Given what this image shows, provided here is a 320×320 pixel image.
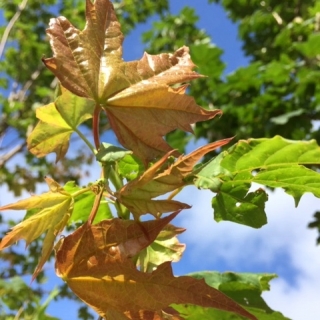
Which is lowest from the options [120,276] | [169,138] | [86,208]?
[120,276]

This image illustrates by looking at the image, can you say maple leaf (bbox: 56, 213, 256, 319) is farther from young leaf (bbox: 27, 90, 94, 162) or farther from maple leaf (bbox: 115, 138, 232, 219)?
young leaf (bbox: 27, 90, 94, 162)

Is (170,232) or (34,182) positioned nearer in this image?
(170,232)

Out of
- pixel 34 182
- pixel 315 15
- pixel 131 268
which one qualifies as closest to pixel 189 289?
pixel 131 268

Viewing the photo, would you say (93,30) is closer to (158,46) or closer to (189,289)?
(189,289)

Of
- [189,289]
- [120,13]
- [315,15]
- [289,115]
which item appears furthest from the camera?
[120,13]

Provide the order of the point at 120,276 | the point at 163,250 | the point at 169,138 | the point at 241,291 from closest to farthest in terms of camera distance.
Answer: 1. the point at 120,276
2. the point at 163,250
3. the point at 241,291
4. the point at 169,138

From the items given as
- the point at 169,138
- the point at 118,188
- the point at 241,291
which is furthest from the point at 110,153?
the point at 169,138

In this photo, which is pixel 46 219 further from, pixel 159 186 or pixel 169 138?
pixel 169 138
